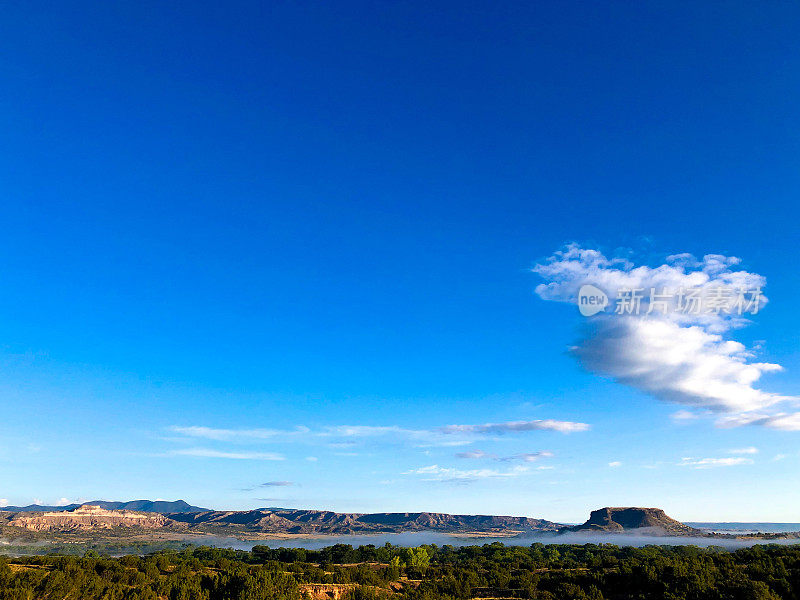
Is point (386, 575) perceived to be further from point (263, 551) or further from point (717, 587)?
point (263, 551)

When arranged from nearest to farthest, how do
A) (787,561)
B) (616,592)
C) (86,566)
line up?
(86,566) < (616,592) < (787,561)

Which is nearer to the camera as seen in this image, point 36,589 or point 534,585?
point 36,589

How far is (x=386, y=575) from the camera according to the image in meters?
80.5

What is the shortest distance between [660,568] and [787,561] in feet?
81.9

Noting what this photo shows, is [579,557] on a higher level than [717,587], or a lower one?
lower

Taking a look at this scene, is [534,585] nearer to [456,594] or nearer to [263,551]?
[456,594]

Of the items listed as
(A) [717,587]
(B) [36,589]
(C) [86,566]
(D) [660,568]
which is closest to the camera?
(B) [36,589]

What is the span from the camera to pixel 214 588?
57.9 metres

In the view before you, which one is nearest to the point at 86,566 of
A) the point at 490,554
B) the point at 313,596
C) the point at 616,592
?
the point at 313,596

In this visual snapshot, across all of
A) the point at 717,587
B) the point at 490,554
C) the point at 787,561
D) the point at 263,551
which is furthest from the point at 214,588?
the point at 490,554

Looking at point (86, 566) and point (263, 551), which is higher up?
point (86, 566)

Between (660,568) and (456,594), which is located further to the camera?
(660,568)

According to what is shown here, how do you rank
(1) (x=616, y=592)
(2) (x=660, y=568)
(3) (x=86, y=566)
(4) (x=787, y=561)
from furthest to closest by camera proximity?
(4) (x=787, y=561) → (2) (x=660, y=568) → (1) (x=616, y=592) → (3) (x=86, y=566)

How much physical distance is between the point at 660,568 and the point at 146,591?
2810 inches
